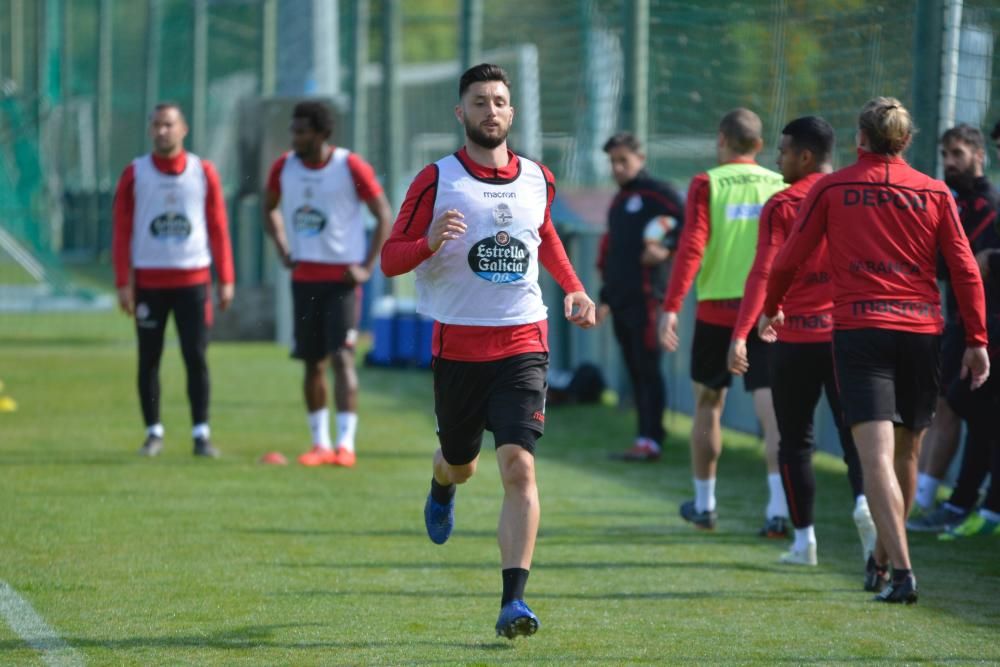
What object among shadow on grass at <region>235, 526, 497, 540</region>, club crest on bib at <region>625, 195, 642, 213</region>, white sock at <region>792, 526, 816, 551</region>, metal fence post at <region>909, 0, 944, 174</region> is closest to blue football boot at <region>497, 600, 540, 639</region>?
white sock at <region>792, 526, 816, 551</region>

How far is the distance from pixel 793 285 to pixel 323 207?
4.36m

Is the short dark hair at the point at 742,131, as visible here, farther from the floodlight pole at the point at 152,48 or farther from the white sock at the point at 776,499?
the floodlight pole at the point at 152,48

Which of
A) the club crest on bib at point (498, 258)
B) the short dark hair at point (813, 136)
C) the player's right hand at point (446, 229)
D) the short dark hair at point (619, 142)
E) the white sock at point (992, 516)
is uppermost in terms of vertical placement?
the short dark hair at point (813, 136)

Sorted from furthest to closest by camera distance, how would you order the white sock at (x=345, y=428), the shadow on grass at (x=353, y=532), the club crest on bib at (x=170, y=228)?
the white sock at (x=345, y=428) → the club crest on bib at (x=170, y=228) → the shadow on grass at (x=353, y=532)

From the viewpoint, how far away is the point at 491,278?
6.95 metres

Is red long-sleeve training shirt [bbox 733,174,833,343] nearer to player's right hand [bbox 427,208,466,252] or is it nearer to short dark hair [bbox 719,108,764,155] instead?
short dark hair [bbox 719,108,764,155]

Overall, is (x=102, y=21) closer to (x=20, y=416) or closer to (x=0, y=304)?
(x=0, y=304)

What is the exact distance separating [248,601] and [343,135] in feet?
49.3

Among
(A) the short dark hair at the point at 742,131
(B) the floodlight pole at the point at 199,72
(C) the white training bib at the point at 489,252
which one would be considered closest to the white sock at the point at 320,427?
(A) the short dark hair at the point at 742,131

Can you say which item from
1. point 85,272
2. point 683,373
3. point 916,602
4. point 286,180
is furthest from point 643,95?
point 85,272

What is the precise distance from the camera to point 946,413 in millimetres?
10070

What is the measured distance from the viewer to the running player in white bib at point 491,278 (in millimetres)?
6832

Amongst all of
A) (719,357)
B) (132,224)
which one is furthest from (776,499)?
(132,224)

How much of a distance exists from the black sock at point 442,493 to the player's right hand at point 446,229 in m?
1.50
